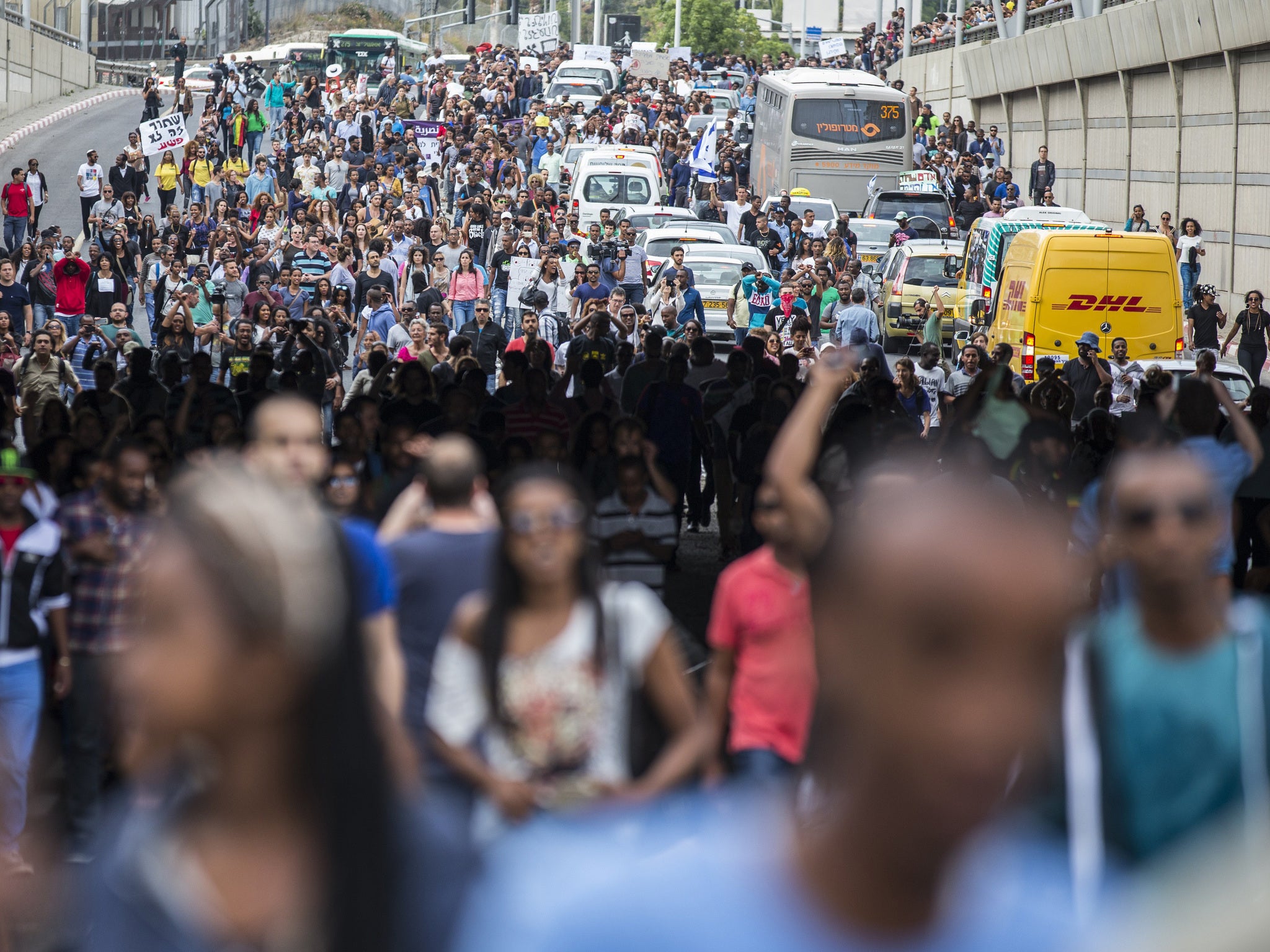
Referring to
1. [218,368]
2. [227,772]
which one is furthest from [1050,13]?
[227,772]

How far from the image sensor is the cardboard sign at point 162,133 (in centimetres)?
3119

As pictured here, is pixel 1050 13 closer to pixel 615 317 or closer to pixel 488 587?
pixel 615 317

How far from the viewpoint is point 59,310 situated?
75.1 feet

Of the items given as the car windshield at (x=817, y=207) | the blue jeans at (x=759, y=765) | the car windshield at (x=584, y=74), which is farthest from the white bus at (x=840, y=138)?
the blue jeans at (x=759, y=765)

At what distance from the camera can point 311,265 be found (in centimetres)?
2344

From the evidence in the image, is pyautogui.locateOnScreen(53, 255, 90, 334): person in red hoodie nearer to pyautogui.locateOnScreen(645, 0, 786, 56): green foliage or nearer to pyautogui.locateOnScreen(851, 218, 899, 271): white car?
pyautogui.locateOnScreen(851, 218, 899, 271): white car

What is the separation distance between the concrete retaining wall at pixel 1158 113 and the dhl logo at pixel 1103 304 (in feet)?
40.0

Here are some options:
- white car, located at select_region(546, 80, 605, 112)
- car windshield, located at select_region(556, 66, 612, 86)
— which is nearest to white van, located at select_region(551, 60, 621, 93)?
car windshield, located at select_region(556, 66, 612, 86)

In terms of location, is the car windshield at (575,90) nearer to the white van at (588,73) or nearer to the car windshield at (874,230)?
the white van at (588,73)

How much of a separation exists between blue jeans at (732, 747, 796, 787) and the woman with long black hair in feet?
11.7

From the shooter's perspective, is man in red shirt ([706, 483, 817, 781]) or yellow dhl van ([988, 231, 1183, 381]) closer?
man in red shirt ([706, 483, 817, 781])

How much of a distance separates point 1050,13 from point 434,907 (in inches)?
2041

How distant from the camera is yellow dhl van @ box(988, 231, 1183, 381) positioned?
21.2 meters

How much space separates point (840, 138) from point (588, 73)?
2111cm
